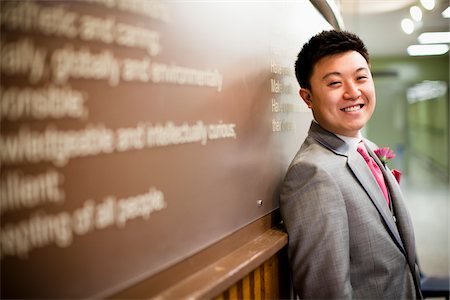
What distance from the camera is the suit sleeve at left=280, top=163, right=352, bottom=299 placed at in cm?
135

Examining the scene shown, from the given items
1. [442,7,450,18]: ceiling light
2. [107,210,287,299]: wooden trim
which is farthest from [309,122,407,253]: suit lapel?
[442,7,450,18]: ceiling light

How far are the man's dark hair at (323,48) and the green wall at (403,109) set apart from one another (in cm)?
882

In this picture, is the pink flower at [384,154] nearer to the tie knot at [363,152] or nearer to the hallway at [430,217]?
the tie knot at [363,152]

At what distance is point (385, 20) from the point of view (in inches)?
279

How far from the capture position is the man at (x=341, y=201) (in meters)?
1.38

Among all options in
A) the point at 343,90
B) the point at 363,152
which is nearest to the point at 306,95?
the point at 343,90

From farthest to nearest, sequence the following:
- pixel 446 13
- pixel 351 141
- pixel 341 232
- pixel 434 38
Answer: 1. pixel 434 38
2. pixel 446 13
3. pixel 351 141
4. pixel 341 232

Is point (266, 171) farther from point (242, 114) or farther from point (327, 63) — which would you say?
point (327, 63)

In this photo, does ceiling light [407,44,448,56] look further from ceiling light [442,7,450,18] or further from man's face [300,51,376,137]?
man's face [300,51,376,137]

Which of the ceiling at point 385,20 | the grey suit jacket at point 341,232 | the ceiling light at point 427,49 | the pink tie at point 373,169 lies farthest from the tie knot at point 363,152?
the ceiling light at point 427,49

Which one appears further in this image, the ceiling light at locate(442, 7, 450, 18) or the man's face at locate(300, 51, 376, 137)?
the ceiling light at locate(442, 7, 450, 18)

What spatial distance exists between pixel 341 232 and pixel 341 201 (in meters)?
0.10

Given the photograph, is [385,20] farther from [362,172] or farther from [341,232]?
[341,232]

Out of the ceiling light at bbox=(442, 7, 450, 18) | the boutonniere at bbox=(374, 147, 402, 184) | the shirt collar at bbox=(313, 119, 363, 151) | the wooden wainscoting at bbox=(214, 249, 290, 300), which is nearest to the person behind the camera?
the wooden wainscoting at bbox=(214, 249, 290, 300)
